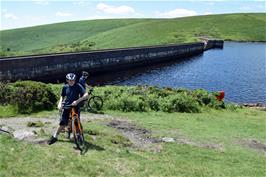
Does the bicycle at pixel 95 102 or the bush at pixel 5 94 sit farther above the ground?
the bush at pixel 5 94

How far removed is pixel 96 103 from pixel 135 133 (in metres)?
6.85

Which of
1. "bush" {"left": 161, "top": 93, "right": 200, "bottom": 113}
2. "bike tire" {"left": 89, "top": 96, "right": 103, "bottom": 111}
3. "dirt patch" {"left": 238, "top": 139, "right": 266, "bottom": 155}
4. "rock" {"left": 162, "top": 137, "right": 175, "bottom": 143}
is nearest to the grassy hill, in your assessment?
"bush" {"left": 161, "top": 93, "right": 200, "bottom": 113}

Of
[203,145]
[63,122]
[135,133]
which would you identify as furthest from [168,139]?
[63,122]

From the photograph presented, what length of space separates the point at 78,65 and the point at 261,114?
1284 inches

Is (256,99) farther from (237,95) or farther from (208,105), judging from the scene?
Result: (208,105)

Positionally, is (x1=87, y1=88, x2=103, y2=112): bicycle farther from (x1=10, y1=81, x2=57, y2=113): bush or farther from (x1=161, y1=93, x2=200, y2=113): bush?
(x1=161, y1=93, x2=200, y2=113): bush

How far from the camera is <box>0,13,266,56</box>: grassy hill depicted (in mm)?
144250

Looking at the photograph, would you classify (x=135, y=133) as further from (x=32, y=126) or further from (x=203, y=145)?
(x=32, y=126)

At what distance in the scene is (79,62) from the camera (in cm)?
5684

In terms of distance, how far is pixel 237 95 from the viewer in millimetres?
47156

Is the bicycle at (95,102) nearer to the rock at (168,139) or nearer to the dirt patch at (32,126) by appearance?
the dirt patch at (32,126)

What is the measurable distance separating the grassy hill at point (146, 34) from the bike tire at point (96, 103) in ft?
360

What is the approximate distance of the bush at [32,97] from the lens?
21.9 meters

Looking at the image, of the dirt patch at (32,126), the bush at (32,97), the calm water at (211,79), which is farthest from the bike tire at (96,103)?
the calm water at (211,79)
